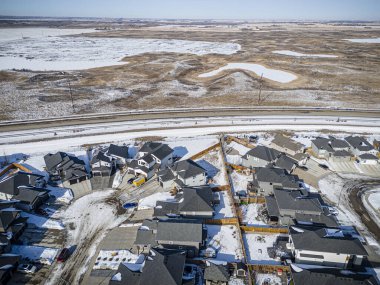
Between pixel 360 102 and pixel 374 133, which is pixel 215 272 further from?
pixel 360 102

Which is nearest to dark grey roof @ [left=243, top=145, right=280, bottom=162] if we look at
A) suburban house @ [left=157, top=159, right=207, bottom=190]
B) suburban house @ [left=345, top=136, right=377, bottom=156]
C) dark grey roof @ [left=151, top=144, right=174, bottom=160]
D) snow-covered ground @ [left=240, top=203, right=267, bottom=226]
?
suburban house @ [left=157, top=159, right=207, bottom=190]

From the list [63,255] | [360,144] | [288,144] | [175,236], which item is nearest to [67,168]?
[63,255]

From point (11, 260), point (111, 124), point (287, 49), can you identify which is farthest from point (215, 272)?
point (287, 49)

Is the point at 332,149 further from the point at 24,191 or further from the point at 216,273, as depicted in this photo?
the point at 24,191

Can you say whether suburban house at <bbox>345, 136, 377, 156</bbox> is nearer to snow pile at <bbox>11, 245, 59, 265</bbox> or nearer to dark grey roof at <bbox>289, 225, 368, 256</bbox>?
dark grey roof at <bbox>289, 225, 368, 256</bbox>

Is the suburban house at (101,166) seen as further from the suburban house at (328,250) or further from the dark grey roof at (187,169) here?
the suburban house at (328,250)

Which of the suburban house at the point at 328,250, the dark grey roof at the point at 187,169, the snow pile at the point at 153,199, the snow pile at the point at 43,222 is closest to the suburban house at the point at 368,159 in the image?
the suburban house at the point at 328,250
